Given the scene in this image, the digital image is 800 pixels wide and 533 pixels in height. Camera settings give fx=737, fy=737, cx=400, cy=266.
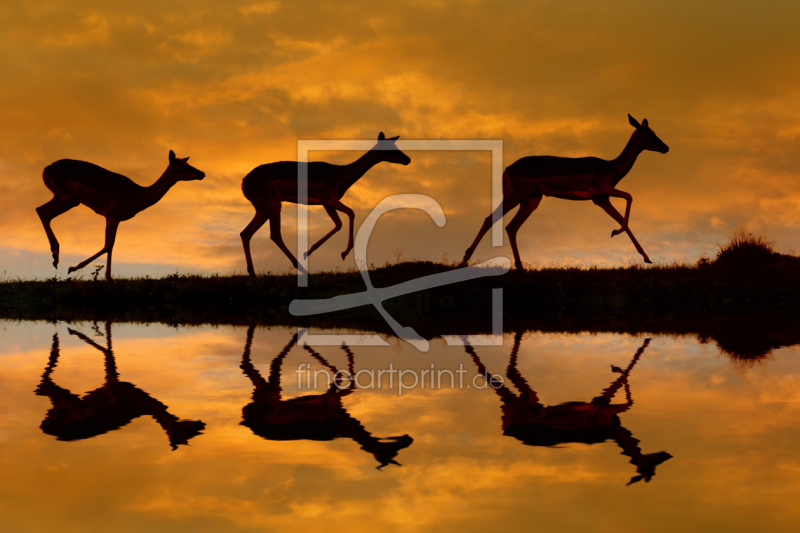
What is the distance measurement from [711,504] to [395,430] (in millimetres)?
1760

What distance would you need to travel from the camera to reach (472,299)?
590 inches

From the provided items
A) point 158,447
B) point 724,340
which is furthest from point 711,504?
point 724,340

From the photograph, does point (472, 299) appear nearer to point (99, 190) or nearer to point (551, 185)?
point (551, 185)

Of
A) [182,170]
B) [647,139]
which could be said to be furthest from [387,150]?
[647,139]

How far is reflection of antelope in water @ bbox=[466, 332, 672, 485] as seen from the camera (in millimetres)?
3746

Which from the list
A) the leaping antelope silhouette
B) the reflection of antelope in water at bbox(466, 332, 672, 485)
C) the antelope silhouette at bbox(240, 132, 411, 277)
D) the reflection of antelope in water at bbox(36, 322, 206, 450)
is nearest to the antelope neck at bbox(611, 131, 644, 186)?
the leaping antelope silhouette

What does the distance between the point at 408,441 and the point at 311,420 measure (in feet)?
2.64

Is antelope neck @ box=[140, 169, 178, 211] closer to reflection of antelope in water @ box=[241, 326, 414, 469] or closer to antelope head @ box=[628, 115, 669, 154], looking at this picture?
antelope head @ box=[628, 115, 669, 154]

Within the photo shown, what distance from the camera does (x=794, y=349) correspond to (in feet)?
25.3

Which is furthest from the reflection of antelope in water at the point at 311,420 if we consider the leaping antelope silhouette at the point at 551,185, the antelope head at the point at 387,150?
the antelope head at the point at 387,150

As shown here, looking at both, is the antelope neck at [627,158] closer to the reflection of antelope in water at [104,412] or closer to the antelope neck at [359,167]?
the antelope neck at [359,167]

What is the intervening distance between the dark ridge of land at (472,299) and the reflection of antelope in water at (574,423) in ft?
17.6

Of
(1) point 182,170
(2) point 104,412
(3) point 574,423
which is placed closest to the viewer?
(3) point 574,423

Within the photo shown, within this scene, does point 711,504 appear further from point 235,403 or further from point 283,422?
point 235,403
